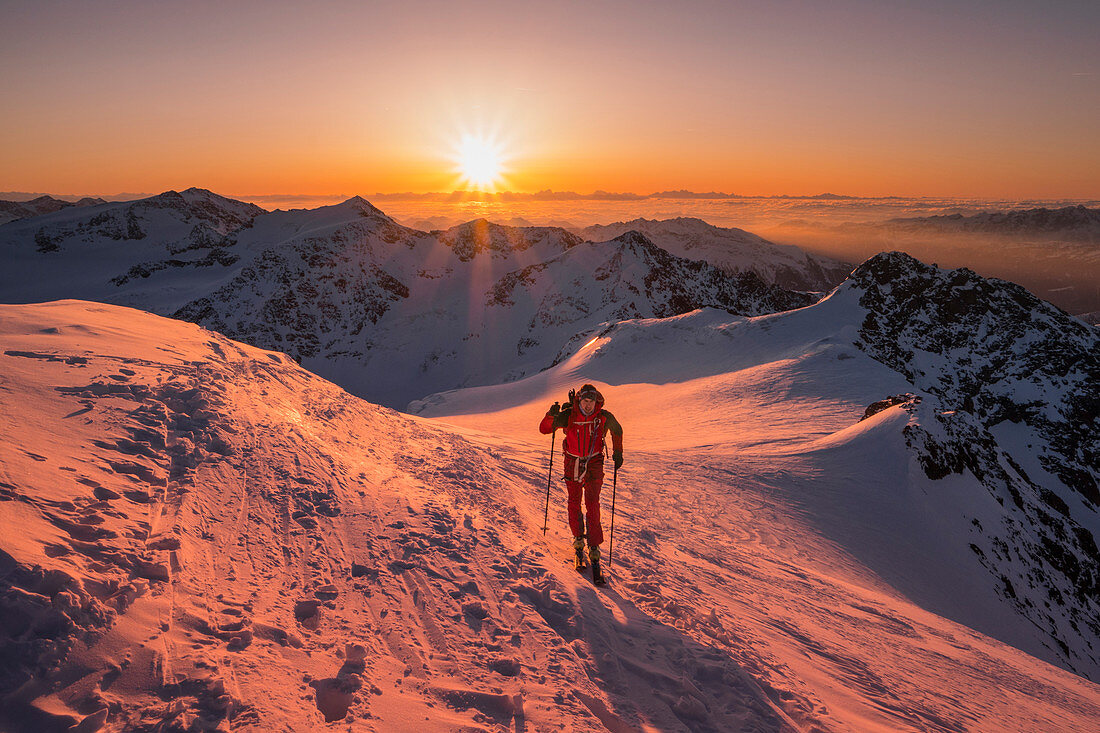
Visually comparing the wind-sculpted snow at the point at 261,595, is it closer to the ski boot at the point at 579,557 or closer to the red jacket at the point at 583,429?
the ski boot at the point at 579,557

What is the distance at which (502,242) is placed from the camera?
542ft

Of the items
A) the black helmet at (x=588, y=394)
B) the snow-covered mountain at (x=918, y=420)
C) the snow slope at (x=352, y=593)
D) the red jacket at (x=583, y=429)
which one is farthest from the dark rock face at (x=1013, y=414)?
the black helmet at (x=588, y=394)

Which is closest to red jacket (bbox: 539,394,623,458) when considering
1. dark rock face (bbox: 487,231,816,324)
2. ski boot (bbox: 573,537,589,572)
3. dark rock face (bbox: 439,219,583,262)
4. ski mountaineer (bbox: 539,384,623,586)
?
ski mountaineer (bbox: 539,384,623,586)

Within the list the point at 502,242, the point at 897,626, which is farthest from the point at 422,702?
the point at 502,242

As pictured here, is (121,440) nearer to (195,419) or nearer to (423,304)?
(195,419)

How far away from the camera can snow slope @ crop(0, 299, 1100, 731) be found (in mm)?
3348

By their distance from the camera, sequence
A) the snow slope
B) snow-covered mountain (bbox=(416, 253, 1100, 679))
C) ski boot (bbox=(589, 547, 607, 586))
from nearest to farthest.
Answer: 1. the snow slope
2. ski boot (bbox=(589, 547, 607, 586))
3. snow-covered mountain (bbox=(416, 253, 1100, 679))

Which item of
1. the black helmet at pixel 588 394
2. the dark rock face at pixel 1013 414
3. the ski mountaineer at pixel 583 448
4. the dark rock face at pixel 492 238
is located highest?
the dark rock face at pixel 492 238

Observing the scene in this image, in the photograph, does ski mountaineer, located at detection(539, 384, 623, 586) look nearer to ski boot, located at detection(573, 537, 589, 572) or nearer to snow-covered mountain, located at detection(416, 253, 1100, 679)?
ski boot, located at detection(573, 537, 589, 572)

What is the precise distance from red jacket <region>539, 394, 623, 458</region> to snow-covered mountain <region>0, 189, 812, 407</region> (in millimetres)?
84818

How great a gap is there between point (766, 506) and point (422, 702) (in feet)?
41.8

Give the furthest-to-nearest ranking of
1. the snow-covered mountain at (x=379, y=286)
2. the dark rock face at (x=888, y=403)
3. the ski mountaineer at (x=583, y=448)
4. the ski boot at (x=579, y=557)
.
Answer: the snow-covered mountain at (x=379, y=286) < the dark rock face at (x=888, y=403) < the ski mountaineer at (x=583, y=448) < the ski boot at (x=579, y=557)

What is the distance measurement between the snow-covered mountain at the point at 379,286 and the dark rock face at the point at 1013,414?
1885 inches

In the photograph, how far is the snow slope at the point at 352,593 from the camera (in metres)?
3.35
